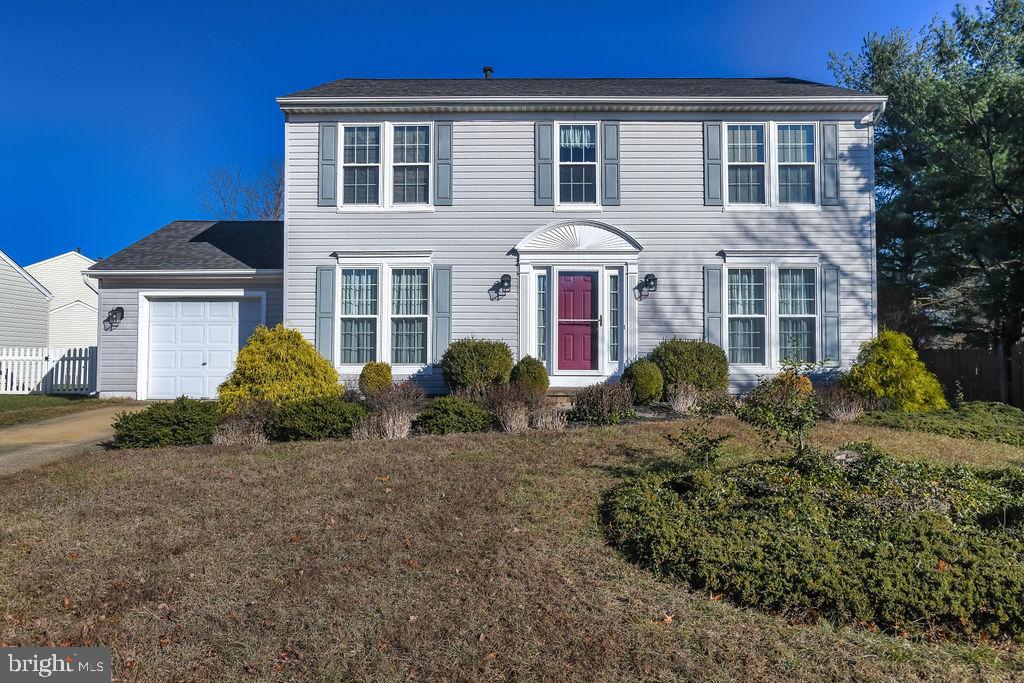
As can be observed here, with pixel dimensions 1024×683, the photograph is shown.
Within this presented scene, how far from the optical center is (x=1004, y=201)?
1331 centimetres

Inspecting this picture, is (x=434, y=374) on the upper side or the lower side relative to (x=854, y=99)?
lower

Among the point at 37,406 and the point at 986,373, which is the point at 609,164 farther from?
the point at 37,406

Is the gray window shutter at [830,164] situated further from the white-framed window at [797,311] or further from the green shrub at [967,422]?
the green shrub at [967,422]

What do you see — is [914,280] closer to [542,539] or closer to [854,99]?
[854,99]

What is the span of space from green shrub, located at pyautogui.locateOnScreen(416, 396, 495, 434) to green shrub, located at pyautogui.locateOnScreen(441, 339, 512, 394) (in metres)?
2.37

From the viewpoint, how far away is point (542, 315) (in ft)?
38.4

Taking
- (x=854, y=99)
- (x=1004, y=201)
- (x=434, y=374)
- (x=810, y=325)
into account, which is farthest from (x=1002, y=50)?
(x=434, y=374)

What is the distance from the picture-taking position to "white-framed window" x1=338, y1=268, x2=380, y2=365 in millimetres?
11734

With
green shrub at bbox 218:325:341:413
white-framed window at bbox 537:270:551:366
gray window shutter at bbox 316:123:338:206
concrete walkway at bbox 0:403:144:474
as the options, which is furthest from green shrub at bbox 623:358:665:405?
concrete walkway at bbox 0:403:144:474

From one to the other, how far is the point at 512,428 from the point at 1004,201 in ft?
42.2

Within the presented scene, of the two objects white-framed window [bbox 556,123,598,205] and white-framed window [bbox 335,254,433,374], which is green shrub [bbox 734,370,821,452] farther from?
white-framed window [bbox 335,254,433,374]

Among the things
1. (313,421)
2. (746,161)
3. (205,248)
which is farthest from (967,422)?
(205,248)

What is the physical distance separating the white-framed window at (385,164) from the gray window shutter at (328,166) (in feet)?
0.38

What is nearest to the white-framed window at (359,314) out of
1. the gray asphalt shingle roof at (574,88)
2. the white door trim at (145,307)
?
the white door trim at (145,307)
